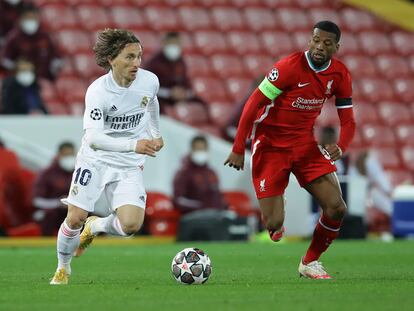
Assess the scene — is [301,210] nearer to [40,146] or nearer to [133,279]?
[40,146]

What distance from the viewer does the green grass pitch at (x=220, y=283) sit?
23.4 feet

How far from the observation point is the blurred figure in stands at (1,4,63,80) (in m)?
17.1

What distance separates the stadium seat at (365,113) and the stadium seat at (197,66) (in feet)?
9.13

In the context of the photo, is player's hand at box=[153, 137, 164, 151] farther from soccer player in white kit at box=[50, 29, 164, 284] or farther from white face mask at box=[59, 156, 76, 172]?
white face mask at box=[59, 156, 76, 172]

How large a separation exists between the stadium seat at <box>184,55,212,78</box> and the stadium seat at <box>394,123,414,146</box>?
359cm

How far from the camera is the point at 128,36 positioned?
8.67m

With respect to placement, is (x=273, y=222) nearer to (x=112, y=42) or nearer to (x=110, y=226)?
(x=110, y=226)

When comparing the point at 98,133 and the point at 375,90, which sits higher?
the point at 375,90

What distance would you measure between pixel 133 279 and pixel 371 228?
422 inches

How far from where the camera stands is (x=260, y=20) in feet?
73.7

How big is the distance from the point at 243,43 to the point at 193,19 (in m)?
1.02

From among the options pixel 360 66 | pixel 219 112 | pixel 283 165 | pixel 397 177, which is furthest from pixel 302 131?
pixel 360 66

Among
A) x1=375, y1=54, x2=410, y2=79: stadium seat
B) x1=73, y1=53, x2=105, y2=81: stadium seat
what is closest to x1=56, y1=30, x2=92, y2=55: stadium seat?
x1=73, y1=53, x2=105, y2=81: stadium seat

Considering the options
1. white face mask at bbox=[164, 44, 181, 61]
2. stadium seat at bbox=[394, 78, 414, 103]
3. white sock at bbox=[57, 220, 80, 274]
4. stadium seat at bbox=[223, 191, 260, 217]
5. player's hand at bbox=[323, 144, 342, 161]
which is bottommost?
stadium seat at bbox=[223, 191, 260, 217]
